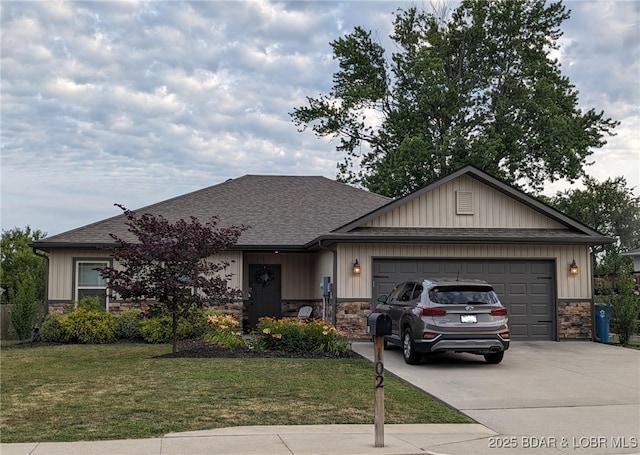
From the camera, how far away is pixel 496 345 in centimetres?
1309

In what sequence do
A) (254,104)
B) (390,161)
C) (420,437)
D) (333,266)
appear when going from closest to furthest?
(420,437)
(333,266)
(254,104)
(390,161)

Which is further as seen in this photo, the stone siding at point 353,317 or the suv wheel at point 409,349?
the stone siding at point 353,317

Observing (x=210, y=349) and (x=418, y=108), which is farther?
(x=418, y=108)

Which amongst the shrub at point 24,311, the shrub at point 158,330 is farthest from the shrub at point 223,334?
the shrub at point 24,311

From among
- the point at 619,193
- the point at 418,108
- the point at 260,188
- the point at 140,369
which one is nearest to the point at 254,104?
the point at 260,188

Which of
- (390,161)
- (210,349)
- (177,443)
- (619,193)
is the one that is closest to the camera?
(177,443)

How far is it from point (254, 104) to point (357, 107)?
54.9ft

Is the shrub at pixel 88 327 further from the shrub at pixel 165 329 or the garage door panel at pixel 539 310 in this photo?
the garage door panel at pixel 539 310

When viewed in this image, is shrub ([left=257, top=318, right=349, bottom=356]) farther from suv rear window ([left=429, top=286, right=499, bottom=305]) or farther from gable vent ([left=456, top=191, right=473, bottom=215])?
gable vent ([left=456, top=191, right=473, bottom=215])

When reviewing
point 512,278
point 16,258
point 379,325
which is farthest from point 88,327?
point 16,258

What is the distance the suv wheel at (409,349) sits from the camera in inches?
530

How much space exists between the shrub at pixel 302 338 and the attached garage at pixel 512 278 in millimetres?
3094

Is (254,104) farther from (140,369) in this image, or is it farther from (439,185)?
(140,369)

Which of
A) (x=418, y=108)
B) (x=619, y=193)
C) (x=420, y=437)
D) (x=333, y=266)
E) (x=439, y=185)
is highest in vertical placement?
(x=418, y=108)
